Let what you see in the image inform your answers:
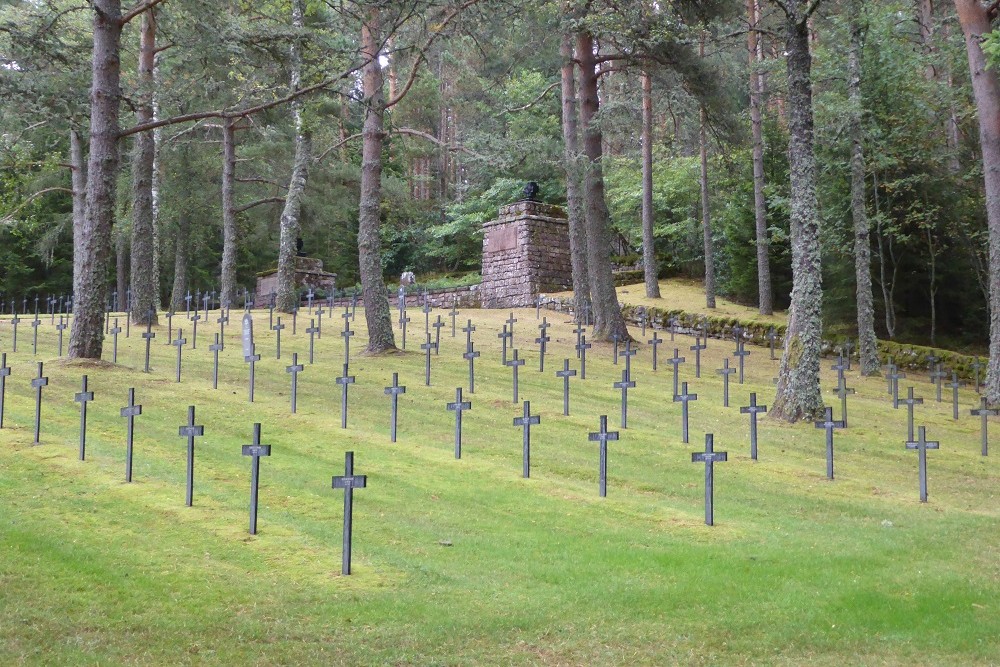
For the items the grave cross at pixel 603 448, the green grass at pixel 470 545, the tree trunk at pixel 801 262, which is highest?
the tree trunk at pixel 801 262

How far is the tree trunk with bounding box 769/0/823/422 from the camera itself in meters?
14.3

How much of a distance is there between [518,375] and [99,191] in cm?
709

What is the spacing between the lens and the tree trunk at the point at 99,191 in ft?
45.2

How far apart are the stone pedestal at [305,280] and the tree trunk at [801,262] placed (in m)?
19.8

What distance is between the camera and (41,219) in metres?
32.0

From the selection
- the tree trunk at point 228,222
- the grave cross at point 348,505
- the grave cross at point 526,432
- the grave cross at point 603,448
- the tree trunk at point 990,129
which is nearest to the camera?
the grave cross at point 348,505

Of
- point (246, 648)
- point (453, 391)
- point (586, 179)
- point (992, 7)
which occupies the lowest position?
point (246, 648)

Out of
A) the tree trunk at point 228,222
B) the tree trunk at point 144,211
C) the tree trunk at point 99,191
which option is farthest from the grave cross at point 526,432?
the tree trunk at point 228,222

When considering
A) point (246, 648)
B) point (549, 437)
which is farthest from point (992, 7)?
point (246, 648)

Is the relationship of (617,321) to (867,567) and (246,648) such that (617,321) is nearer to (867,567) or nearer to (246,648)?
(867,567)

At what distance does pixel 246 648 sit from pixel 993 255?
51.1ft

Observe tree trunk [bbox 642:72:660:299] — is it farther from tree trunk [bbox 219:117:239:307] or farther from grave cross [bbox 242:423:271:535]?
grave cross [bbox 242:423:271:535]

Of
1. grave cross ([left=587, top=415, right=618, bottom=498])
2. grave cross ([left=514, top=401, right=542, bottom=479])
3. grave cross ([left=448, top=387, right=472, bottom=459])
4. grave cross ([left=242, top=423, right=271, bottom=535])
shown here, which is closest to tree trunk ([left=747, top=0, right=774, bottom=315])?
grave cross ([left=448, top=387, right=472, bottom=459])

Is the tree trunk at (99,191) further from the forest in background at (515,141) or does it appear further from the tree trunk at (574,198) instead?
the tree trunk at (574,198)
